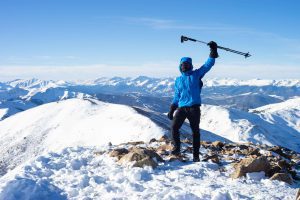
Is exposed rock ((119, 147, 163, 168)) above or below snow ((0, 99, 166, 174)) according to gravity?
above

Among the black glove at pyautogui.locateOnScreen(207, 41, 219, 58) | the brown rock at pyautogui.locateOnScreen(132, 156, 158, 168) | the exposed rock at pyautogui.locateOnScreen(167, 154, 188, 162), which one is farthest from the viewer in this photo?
the exposed rock at pyautogui.locateOnScreen(167, 154, 188, 162)

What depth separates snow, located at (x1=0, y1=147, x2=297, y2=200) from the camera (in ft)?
34.2

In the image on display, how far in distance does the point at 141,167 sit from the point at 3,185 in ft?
14.2

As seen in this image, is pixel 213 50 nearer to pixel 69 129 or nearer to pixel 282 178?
pixel 282 178

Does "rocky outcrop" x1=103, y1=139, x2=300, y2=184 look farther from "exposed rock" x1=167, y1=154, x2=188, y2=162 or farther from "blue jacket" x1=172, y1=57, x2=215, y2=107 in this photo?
"blue jacket" x1=172, y1=57, x2=215, y2=107

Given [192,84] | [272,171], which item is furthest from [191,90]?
[272,171]

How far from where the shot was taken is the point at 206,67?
13.7 metres

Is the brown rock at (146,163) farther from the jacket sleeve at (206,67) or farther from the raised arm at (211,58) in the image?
the raised arm at (211,58)

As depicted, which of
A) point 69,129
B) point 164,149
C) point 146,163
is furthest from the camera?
point 69,129

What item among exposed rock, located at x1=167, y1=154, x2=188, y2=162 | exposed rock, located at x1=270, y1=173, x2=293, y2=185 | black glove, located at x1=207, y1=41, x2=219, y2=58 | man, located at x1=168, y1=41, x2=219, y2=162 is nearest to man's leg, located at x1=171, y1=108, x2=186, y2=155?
man, located at x1=168, y1=41, x2=219, y2=162

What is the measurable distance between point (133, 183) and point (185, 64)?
15.1ft

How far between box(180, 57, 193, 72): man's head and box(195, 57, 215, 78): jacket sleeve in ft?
1.03

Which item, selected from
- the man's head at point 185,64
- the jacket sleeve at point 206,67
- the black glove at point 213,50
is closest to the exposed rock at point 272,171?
the jacket sleeve at point 206,67

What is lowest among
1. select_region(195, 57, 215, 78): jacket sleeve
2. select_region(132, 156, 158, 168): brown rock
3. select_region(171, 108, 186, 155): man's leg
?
select_region(132, 156, 158, 168): brown rock
